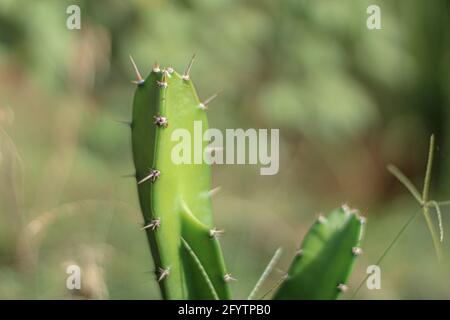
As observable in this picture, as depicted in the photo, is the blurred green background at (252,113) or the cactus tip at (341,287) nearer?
the cactus tip at (341,287)

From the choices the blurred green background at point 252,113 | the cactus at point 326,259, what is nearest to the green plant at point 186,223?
the cactus at point 326,259

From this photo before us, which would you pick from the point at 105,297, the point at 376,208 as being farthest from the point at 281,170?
the point at 105,297

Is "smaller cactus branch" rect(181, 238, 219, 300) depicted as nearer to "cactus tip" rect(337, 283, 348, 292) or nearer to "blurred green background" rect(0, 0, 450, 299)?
"cactus tip" rect(337, 283, 348, 292)

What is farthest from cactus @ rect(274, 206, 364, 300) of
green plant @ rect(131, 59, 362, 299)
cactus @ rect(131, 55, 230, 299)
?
cactus @ rect(131, 55, 230, 299)

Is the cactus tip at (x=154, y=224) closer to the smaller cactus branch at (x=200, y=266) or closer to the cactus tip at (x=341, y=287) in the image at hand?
the smaller cactus branch at (x=200, y=266)

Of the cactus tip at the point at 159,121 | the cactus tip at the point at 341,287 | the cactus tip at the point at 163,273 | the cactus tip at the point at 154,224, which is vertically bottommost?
the cactus tip at the point at 341,287

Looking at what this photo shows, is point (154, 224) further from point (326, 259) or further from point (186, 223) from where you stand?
point (326, 259)
